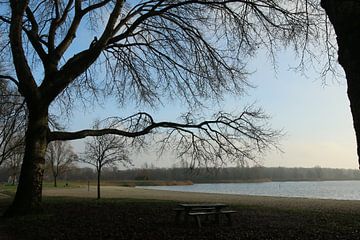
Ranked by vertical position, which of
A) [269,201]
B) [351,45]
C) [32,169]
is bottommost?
[269,201]

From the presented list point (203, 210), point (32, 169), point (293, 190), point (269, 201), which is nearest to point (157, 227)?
point (203, 210)

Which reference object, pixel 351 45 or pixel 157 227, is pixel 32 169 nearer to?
pixel 157 227

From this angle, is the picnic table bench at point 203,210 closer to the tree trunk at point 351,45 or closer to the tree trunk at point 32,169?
the tree trunk at point 32,169

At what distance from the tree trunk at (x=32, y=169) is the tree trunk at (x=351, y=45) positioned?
447 inches

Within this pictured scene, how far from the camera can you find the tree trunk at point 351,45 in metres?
4.14

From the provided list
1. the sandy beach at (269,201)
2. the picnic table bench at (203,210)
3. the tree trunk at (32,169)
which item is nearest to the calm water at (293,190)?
the sandy beach at (269,201)

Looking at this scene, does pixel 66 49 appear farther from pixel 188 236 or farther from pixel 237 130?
pixel 188 236

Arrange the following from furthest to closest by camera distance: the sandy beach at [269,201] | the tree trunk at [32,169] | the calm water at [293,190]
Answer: the calm water at [293,190]
the sandy beach at [269,201]
the tree trunk at [32,169]

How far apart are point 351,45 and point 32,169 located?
11540 millimetres

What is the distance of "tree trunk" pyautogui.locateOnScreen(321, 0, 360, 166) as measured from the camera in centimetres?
414

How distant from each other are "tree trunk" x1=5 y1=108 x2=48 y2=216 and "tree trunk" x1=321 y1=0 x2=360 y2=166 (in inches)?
447

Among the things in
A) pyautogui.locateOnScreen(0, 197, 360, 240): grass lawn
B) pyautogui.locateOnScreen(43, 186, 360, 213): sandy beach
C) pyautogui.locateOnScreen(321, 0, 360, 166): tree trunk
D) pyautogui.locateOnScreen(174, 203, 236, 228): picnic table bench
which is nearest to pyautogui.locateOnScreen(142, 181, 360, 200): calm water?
pyautogui.locateOnScreen(43, 186, 360, 213): sandy beach

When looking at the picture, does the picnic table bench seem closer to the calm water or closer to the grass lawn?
the grass lawn

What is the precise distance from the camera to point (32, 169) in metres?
13.5
